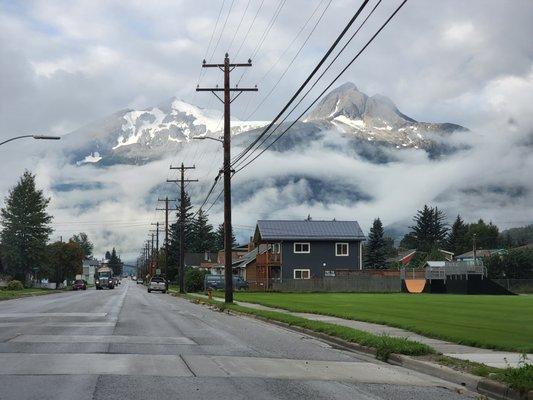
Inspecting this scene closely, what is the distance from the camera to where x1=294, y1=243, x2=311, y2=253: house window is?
247ft

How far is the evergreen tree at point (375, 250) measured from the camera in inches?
4663

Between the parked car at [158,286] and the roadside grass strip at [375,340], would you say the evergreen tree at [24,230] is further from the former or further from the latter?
the roadside grass strip at [375,340]

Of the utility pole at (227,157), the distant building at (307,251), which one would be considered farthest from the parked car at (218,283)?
Result: the utility pole at (227,157)

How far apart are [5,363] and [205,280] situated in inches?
2281

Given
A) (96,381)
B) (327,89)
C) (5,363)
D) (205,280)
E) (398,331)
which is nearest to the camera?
(96,381)

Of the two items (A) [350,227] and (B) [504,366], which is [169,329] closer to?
(B) [504,366]

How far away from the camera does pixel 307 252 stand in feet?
247

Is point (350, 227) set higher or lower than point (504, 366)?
higher

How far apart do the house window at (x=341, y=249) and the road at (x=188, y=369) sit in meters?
57.6

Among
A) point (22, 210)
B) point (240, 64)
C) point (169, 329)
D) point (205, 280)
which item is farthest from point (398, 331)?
point (22, 210)

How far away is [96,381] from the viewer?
9.93 m

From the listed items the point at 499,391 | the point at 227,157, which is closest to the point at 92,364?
the point at 499,391

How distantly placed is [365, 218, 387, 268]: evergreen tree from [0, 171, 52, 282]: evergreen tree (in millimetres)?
55174

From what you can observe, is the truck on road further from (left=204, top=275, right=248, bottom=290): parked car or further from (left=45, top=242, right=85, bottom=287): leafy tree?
(left=204, top=275, right=248, bottom=290): parked car
